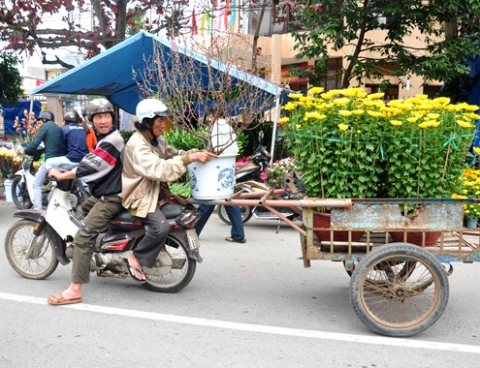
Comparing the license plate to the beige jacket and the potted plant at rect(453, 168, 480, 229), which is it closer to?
the beige jacket

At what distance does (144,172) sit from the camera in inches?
167

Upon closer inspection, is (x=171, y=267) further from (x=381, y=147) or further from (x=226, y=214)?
(x=226, y=214)

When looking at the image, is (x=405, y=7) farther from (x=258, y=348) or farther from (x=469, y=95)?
(x=258, y=348)

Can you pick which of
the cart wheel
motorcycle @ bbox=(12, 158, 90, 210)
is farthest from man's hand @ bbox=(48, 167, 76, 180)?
motorcycle @ bbox=(12, 158, 90, 210)

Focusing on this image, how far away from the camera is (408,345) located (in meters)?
3.71

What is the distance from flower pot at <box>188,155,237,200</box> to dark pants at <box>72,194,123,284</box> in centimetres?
73

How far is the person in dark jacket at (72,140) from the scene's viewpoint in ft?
25.2

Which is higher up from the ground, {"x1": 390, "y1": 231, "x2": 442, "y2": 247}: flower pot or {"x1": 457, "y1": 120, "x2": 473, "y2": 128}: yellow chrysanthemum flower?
{"x1": 457, "y1": 120, "x2": 473, "y2": 128}: yellow chrysanthemum flower

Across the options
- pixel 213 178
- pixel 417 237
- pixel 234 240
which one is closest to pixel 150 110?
pixel 213 178

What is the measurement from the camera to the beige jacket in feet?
13.8

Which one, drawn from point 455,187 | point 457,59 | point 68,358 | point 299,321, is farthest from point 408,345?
point 457,59

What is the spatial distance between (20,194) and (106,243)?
5.74 metres

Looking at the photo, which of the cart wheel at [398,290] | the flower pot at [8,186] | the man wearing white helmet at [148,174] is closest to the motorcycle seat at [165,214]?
the man wearing white helmet at [148,174]

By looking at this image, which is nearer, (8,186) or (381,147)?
(381,147)
